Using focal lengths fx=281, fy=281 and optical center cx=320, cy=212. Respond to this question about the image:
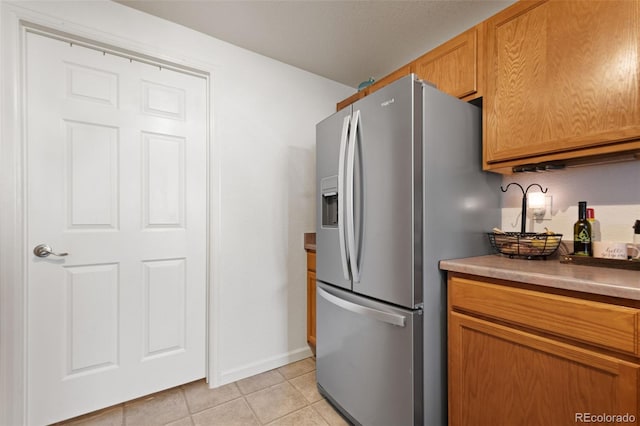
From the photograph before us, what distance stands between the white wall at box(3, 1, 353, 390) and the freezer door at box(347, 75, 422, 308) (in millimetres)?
888

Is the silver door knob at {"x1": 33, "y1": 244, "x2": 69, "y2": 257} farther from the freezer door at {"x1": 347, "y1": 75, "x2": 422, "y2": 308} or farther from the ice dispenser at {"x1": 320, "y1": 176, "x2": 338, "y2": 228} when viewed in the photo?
the freezer door at {"x1": 347, "y1": 75, "x2": 422, "y2": 308}

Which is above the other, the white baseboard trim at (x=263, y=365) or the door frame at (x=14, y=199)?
the door frame at (x=14, y=199)

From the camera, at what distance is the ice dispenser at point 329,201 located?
1677mm

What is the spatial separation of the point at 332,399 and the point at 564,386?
115cm

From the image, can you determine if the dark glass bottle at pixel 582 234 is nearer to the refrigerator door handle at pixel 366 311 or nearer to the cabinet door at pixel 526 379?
the cabinet door at pixel 526 379

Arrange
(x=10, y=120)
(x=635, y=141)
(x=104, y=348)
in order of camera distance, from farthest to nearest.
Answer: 1. (x=104, y=348)
2. (x=10, y=120)
3. (x=635, y=141)

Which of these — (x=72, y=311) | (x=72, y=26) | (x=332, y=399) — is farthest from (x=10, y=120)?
(x=332, y=399)

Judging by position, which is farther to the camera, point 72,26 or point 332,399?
point 332,399

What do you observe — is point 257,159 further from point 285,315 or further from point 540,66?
point 540,66

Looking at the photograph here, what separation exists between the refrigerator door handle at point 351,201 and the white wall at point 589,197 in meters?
0.97

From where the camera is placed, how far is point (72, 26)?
150 centimetres

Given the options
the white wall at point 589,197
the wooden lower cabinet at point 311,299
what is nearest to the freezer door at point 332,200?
the wooden lower cabinet at point 311,299

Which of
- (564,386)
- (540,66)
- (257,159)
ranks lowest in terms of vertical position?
(564,386)

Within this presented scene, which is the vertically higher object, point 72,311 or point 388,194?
point 388,194
